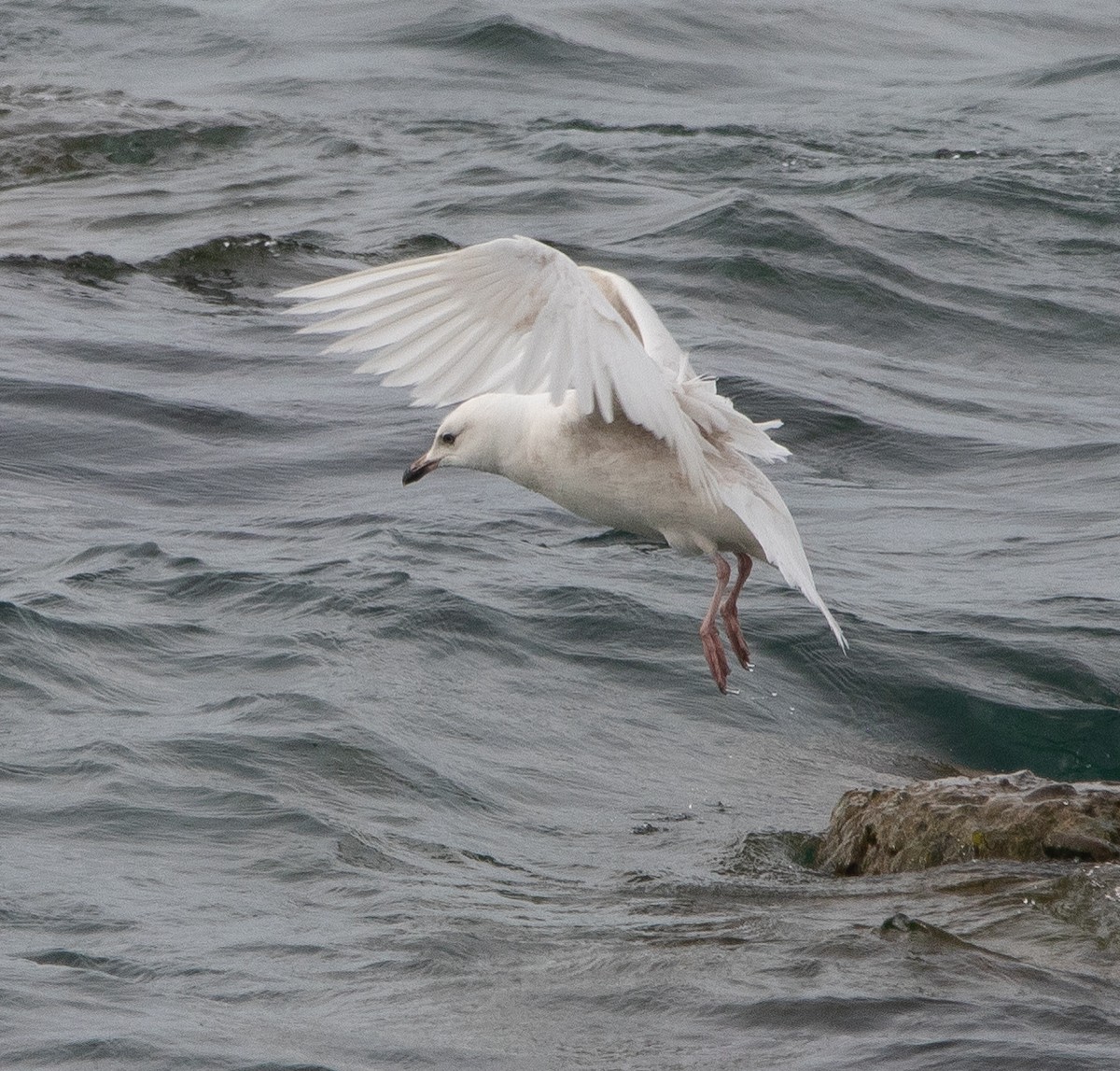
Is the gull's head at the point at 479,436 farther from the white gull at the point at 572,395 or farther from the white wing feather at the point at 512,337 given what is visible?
the white wing feather at the point at 512,337

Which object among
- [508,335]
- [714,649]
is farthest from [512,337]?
[714,649]

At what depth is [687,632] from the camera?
9461 mm

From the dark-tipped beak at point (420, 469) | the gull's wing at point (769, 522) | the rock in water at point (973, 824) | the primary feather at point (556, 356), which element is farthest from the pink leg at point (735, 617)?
the dark-tipped beak at point (420, 469)

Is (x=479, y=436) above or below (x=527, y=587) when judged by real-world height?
above

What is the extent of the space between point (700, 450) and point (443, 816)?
1699 mm

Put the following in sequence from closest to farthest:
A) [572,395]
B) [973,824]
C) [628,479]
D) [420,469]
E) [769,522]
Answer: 1. [973,824]
2. [769,522]
3. [628,479]
4. [572,395]
5. [420,469]

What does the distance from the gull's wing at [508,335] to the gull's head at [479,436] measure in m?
0.43

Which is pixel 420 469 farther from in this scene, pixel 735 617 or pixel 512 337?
pixel 735 617

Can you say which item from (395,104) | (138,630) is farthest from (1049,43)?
(138,630)

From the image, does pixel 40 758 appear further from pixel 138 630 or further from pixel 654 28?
pixel 654 28

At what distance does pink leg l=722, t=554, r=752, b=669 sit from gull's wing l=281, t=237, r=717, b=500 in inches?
23.8

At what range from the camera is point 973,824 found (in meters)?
6.17

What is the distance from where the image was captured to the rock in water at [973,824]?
6.01 m

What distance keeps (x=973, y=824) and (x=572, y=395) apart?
82.7 inches
